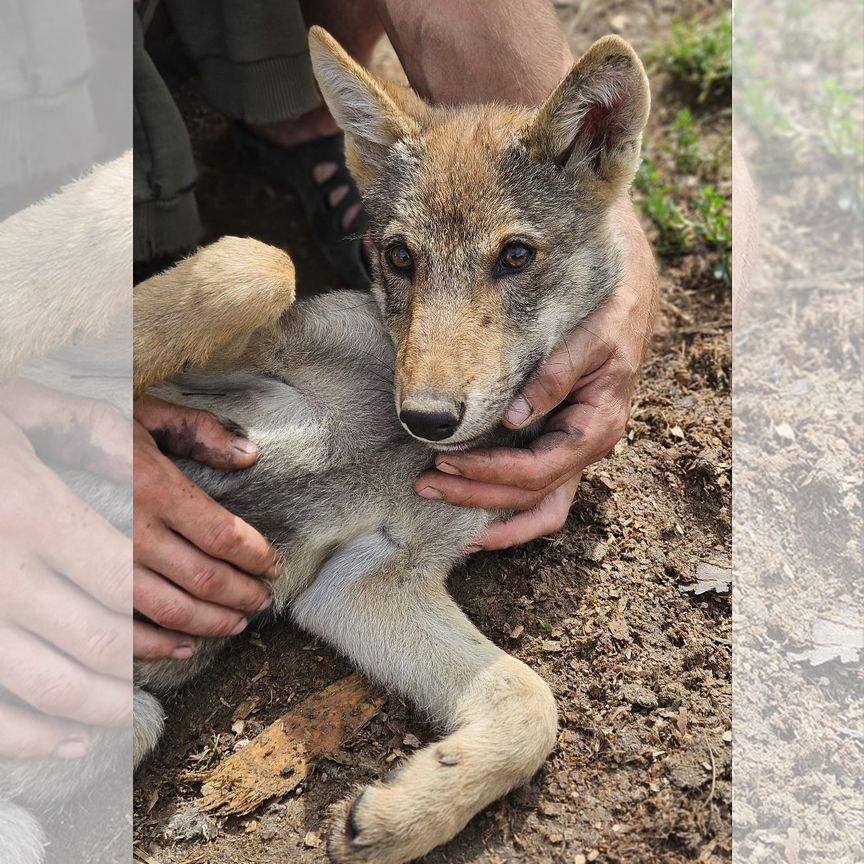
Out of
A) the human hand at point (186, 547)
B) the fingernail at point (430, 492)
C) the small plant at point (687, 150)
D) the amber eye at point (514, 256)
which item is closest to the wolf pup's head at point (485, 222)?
Answer: the amber eye at point (514, 256)

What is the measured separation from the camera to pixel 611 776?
10.2ft

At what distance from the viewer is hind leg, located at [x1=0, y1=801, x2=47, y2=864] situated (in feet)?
9.75

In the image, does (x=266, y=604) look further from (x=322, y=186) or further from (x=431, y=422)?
(x=322, y=186)

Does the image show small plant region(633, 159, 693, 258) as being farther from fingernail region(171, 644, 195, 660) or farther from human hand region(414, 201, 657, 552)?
fingernail region(171, 644, 195, 660)

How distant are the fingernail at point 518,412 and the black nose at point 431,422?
1.21 ft

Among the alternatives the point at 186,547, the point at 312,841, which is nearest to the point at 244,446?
the point at 186,547

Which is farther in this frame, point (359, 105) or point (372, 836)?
point (359, 105)

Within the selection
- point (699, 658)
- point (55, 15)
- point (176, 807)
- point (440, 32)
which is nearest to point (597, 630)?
point (699, 658)

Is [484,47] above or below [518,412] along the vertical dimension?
above

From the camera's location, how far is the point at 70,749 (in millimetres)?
3094

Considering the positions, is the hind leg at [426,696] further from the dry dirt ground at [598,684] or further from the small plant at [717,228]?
the small plant at [717,228]

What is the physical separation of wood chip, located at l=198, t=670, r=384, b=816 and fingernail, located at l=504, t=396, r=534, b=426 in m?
1.03

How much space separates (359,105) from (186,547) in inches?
66.9

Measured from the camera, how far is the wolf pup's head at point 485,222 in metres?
3.05
